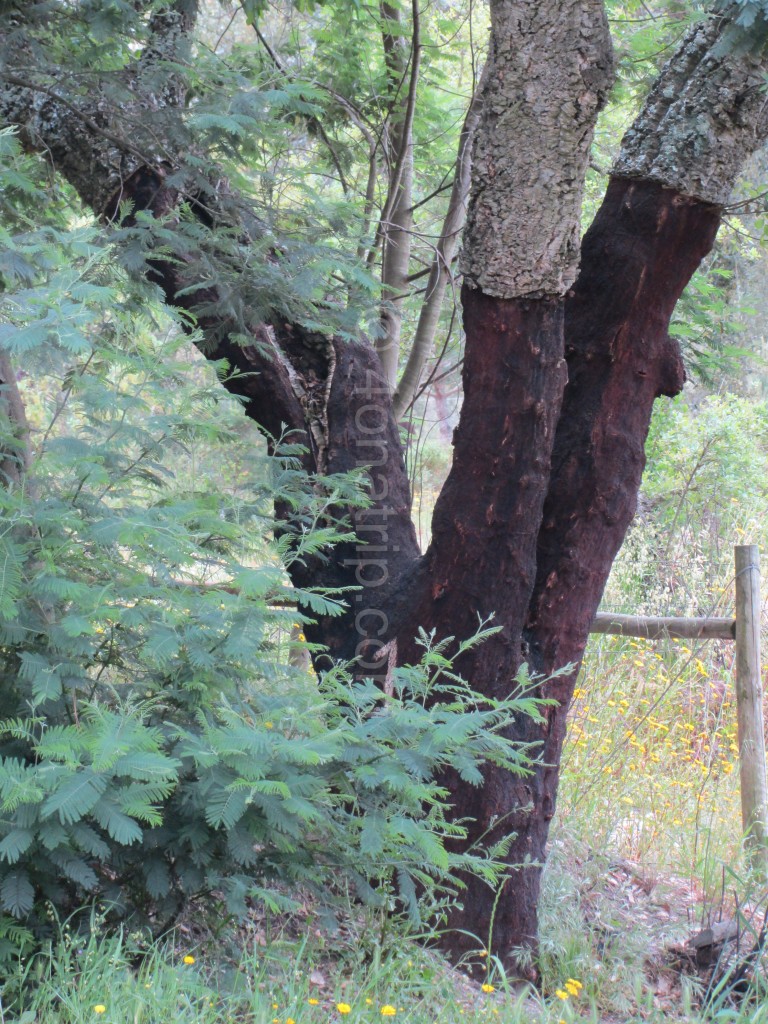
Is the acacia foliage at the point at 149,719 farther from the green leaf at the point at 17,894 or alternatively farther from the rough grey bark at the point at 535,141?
the rough grey bark at the point at 535,141

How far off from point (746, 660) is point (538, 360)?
226 centimetres

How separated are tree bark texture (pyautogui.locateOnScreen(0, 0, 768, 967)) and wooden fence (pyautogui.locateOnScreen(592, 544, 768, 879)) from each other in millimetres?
1289

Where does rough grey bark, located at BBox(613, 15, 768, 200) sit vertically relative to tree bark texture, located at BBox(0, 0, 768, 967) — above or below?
above

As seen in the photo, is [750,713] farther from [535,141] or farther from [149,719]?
[149,719]

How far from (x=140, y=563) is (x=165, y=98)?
2.41m

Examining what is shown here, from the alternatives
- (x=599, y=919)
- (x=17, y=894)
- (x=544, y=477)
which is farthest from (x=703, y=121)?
(x=17, y=894)

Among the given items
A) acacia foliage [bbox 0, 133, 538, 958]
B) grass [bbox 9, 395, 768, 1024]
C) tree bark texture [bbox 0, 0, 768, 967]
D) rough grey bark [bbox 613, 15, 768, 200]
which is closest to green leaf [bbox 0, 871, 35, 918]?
acacia foliage [bbox 0, 133, 538, 958]

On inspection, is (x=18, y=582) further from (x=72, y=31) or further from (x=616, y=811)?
(x=616, y=811)

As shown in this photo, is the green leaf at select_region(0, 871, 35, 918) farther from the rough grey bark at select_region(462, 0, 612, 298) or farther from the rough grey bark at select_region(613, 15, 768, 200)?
the rough grey bark at select_region(613, 15, 768, 200)

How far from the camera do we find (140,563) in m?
2.85

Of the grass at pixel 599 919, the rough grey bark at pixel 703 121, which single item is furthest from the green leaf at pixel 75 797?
the rough grey bark at pixel 703 121

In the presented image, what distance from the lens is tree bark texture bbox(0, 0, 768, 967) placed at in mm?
3289

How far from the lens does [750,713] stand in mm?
4652

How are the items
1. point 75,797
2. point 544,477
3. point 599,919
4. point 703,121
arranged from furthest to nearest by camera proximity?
point 599,919
point 544,477
point 703,121
point 75,797
